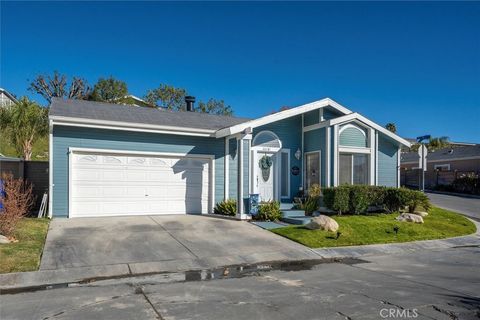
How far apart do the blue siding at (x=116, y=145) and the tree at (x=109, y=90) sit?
2603cm

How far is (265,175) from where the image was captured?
16047 millimetres

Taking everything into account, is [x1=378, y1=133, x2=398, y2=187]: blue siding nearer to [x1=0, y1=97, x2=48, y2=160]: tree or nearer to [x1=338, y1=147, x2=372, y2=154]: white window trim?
[x1=338, y1=147, x2=372, y2=154]: white window trim

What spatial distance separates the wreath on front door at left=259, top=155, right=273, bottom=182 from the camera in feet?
52.1

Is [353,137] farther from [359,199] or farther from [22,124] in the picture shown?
[22,124]

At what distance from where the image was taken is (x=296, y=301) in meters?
5.73

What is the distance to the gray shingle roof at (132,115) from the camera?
1314cm

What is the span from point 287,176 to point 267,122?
9.25ft

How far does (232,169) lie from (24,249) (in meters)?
8.20

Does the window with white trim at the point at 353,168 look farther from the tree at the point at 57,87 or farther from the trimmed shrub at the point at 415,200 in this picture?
the tree at the point at 57,87

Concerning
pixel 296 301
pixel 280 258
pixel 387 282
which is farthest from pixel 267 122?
pixel 296 301

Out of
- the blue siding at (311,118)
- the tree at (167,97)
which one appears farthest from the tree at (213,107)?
the blue siding at (311,118)

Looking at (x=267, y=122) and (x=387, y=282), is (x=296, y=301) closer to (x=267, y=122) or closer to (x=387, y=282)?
(x=387, y=282)

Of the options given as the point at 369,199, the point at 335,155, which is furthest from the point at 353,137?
the point at 369,199

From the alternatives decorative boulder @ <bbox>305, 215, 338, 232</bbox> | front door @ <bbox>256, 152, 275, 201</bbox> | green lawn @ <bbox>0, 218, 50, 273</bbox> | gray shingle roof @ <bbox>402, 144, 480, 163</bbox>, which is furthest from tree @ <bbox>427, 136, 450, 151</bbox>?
green lawn @ <bbox>0, 218, 50, 273</bbox>
